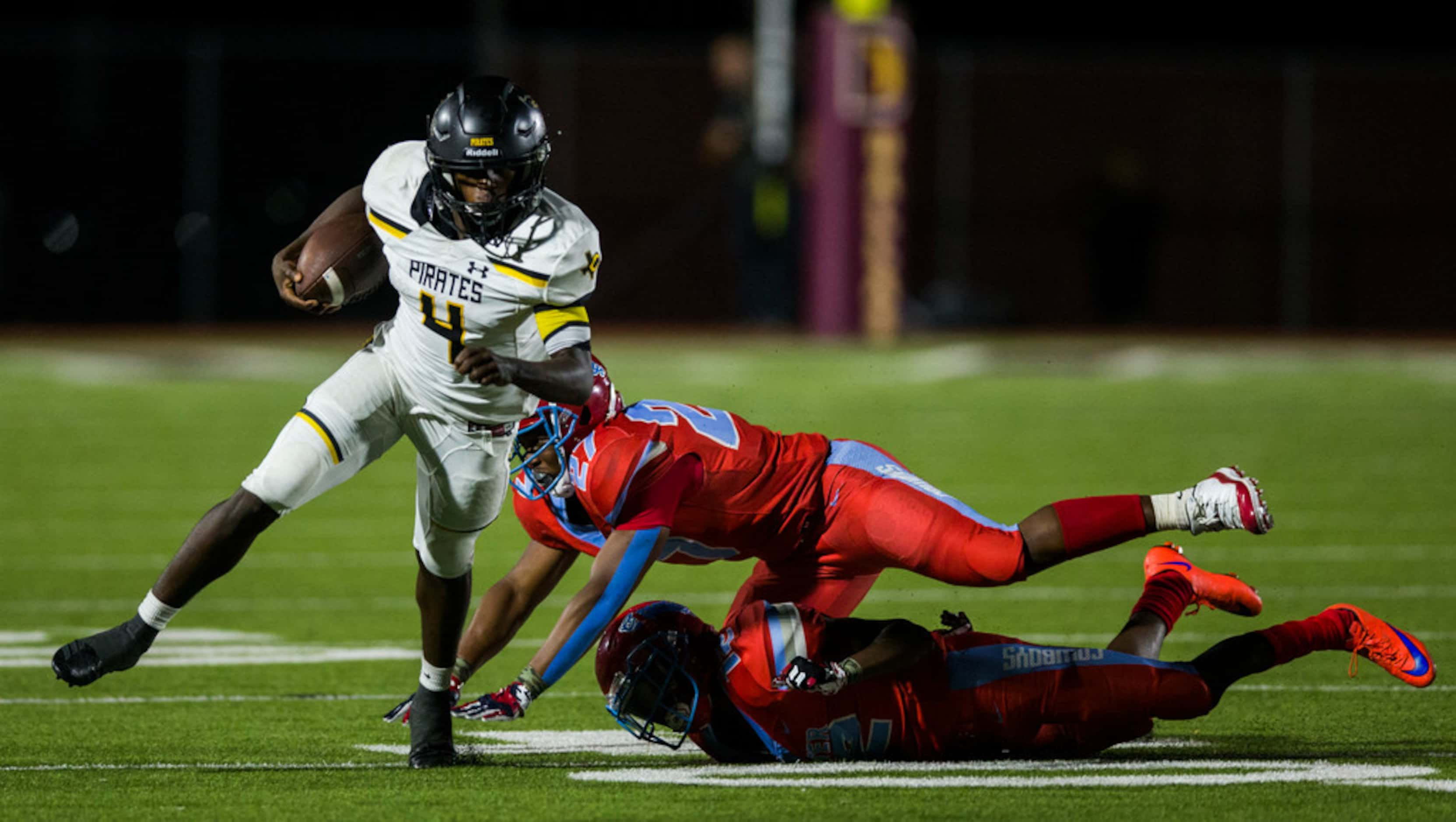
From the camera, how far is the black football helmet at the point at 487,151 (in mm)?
5328

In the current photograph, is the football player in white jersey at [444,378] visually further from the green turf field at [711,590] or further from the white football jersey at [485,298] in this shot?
the green turf field at [711,590]

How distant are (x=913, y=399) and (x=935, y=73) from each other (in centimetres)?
884

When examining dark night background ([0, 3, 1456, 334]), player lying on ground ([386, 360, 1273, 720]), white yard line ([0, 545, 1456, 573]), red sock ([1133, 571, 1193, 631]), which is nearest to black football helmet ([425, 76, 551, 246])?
player lying on ground ([386, 360, 1273, 720])

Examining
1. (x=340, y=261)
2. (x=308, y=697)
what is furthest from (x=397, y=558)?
(x=340, y=261)

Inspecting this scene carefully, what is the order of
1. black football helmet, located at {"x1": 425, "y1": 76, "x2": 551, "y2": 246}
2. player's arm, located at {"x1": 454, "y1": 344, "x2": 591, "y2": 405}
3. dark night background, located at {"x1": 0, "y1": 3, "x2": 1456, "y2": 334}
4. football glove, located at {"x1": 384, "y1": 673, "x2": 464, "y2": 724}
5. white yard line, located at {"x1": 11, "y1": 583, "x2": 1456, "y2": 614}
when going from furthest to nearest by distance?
1. dark night background, located at {"x1": 0, "y1": 3, "x2": 1456, "y2": 334}
2. white yard line, located at {"x1": 11, "y1": 583, "x2": 1456, "y2": 614}
3. football glove, located at {"x1": 384, "y1": 673, "x2": 464, "y2": 724}
4. black football helmet, located at {"x1": 425, "y1": 76, "x2": 551, "y2": 246}
5. player's arm, located at {"x1": 454, "y1": 344, "x2": 591, "y2": 405}

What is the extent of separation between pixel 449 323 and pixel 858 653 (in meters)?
1.23

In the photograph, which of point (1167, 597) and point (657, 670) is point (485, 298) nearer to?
point (657, 670)

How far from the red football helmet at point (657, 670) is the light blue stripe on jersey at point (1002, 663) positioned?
1.78 ft

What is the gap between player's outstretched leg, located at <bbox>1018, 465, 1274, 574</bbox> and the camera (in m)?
5.59

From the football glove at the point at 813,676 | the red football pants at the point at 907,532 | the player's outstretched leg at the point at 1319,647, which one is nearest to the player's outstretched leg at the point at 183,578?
the football glove at the point at 813,676

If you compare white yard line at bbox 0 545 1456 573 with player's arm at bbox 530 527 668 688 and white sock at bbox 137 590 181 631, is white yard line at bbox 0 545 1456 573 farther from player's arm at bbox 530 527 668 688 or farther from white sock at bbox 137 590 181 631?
player's arm at bbox 530 527 668 688

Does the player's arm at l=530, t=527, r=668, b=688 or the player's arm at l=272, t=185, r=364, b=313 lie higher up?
the player's arm at l=272, t=185, r=364, b=313

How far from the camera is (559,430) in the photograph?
17.6 feet

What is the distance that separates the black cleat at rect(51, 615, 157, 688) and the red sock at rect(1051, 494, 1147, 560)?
2143mm
